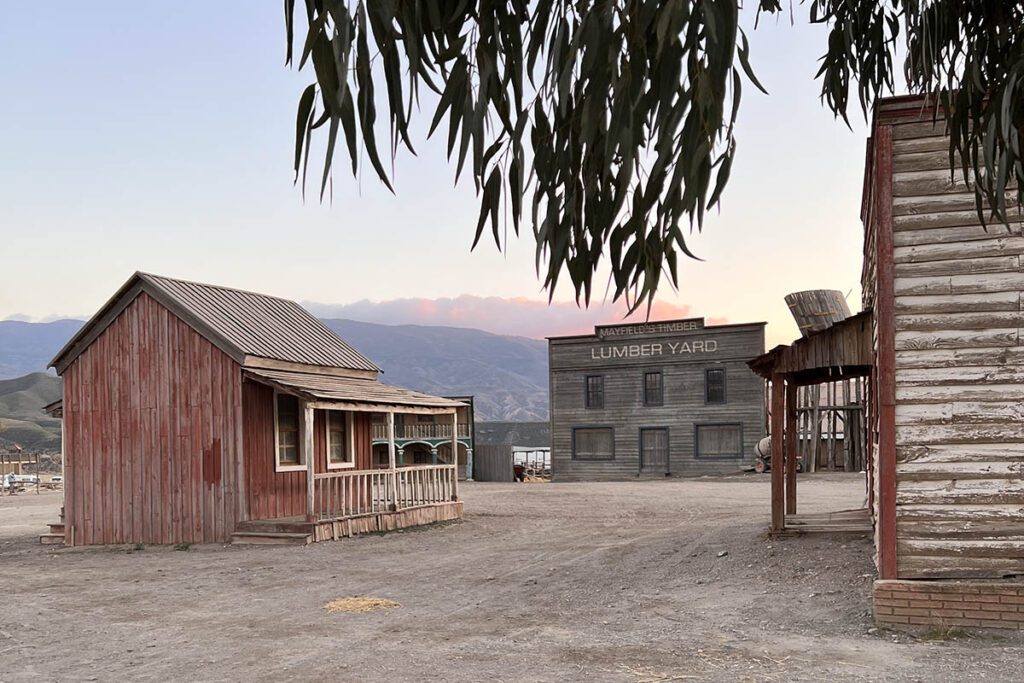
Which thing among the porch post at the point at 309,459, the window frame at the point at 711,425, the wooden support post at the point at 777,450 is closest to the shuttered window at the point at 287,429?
the porch post at the point at 309,459

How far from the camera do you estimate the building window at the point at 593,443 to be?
41.8 meters

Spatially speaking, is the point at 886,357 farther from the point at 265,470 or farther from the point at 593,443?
the point at 593,443

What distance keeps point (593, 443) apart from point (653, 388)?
11.2 ft

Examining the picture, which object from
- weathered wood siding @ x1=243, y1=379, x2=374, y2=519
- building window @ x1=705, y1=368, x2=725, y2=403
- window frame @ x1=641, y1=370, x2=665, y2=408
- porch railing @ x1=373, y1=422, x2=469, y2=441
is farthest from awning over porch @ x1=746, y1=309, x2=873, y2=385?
porch railing @ x1=373, y1=422, x2=469, y2=441

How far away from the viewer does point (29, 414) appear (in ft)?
433

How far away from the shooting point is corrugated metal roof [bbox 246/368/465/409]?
1786 centimetres

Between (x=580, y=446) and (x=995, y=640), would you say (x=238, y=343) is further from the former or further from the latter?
(x=580, y=446)

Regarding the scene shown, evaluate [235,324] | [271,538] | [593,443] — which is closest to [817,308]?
[271,538]

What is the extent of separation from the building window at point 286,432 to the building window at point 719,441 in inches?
920

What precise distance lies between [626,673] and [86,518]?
14323 millimetres

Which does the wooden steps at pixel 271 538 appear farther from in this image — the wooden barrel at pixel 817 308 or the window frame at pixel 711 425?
the window frame at pixel 711 425

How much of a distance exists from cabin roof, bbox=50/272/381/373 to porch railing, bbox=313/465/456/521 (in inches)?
98.6

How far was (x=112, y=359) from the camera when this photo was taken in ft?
63.1

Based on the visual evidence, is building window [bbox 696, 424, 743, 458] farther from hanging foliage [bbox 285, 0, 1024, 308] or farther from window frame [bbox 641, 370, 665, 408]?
hanging foliage [bbox 285, 0, 1024, 308]
